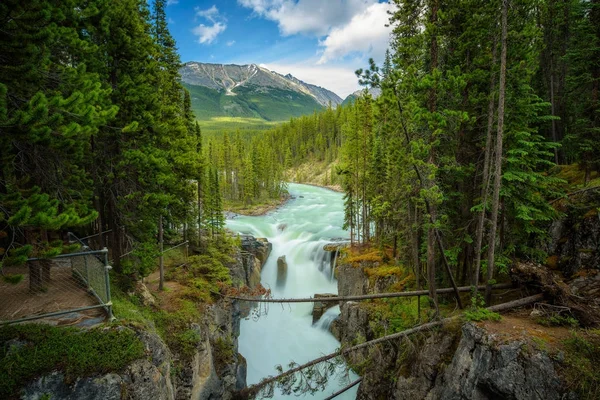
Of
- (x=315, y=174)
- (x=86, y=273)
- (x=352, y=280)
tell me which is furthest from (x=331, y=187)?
(x=86, y=273)

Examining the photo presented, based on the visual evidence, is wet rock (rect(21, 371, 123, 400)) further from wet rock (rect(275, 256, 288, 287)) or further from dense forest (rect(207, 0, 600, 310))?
wet rock (rect(275, 256, 288, 287))

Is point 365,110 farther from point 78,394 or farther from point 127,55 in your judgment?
point 78,394

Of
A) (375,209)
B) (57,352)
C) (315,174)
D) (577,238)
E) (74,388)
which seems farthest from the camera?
(315,174)

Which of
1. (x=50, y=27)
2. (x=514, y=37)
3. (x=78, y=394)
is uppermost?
(x=514, y=37)

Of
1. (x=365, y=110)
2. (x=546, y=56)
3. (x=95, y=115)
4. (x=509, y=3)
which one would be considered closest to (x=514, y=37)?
(x=509, y=3)

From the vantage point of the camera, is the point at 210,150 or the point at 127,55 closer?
the point at 127,55

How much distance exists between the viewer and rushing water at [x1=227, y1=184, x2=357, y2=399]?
69.9 feet

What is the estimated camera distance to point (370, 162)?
80.1 feet

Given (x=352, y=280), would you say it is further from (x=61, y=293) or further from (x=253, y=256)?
(x=61, y=293)

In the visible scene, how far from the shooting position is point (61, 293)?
28.9ft

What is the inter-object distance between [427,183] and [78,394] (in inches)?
424

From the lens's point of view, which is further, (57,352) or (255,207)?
(255,207)

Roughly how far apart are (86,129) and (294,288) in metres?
26.8

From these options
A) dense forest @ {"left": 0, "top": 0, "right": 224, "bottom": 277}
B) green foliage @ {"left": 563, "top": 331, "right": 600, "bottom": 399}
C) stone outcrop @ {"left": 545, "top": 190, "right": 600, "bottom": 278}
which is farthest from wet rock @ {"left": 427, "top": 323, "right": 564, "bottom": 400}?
dense forest @ {"left": 0, "top": 0, "right": 224, "bottom": 277}
